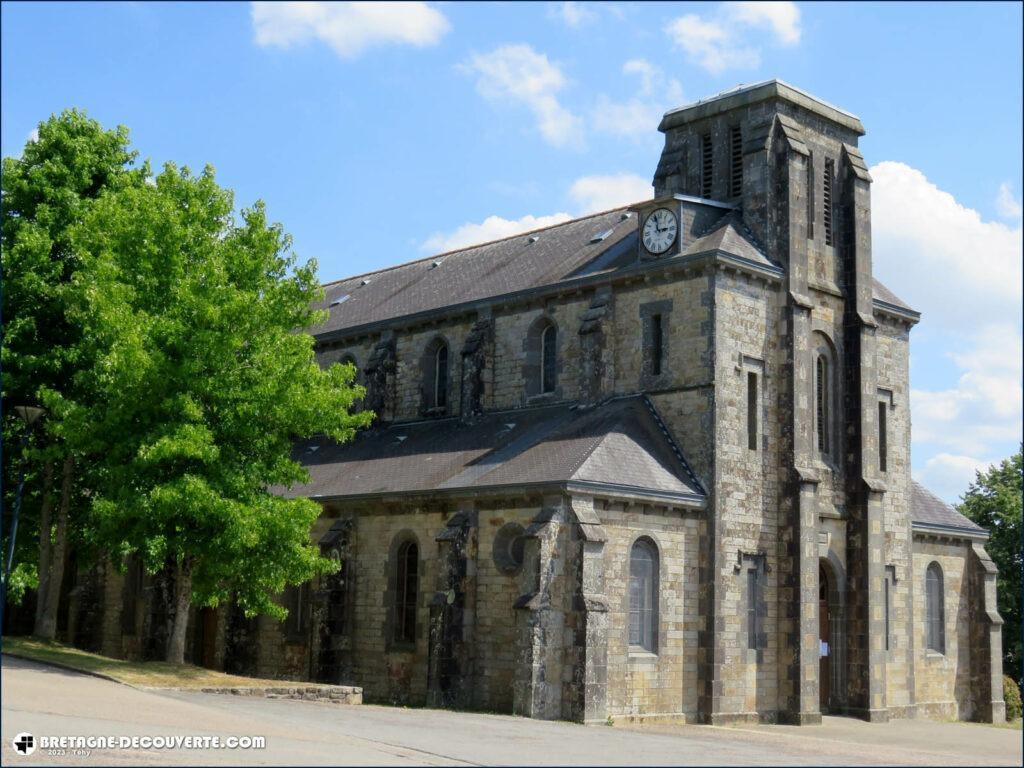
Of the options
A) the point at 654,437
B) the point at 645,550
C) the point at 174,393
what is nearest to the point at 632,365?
the point at 654,437

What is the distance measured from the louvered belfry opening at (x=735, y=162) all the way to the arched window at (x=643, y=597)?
440 inches

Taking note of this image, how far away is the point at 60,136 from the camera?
35062 mm

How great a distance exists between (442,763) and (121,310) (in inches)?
614

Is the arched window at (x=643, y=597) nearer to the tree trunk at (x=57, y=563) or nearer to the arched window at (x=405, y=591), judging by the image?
the arched window at (x=405, y=591)

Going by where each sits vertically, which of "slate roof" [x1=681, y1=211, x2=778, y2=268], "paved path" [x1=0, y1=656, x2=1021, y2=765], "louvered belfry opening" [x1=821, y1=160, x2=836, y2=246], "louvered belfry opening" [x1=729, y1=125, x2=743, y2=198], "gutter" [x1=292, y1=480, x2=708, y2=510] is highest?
"louvered belfry opening" [x1=729, y1=125, x2=743, y2=198]

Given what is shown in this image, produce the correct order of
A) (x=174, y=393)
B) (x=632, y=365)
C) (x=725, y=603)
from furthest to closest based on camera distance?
(x=632, y=365) < (x=725, y=603) < (x=174, y=393)

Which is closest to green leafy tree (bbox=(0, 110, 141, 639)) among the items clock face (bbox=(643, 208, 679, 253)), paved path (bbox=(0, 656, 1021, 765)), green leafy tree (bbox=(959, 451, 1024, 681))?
paved path (bbox=(0, 656, 1021, 765))

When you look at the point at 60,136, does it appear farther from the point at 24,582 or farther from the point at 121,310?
the point at 24,582

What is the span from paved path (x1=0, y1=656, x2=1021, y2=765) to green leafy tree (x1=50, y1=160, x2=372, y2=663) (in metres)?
4.14

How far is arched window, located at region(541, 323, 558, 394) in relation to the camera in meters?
36.8

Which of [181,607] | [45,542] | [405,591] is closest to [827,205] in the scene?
[405,591]

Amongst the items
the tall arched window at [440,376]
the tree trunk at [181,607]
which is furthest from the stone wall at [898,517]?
the tree trunk at [181,607]

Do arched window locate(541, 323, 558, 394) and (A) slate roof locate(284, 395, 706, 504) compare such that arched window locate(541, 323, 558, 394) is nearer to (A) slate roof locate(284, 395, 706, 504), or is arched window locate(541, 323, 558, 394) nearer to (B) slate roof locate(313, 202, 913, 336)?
(A) slate roof locate(284, 395, 706, 504)

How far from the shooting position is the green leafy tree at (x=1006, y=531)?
51.3 metres
